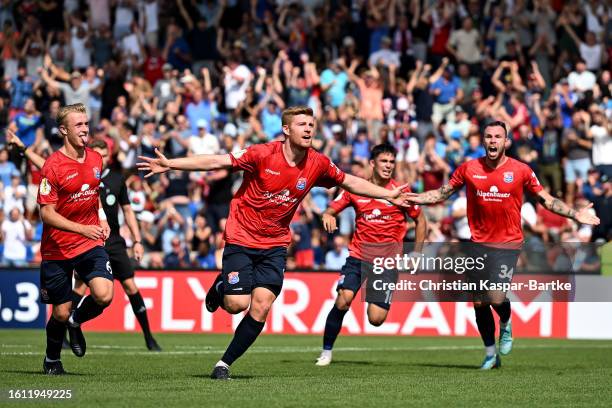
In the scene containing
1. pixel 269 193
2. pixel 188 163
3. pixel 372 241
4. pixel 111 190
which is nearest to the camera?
pixel 188 163

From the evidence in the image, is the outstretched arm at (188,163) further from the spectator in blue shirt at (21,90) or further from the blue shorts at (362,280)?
the spectator in blue shirt at (21,90)

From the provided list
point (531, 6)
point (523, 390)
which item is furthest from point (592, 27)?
point (523, 390)

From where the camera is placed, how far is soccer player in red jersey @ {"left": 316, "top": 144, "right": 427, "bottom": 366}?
629 inches

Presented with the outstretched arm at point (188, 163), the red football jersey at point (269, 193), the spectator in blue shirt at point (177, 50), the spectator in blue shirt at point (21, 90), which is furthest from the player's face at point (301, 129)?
the spectator in blue shirt at point (177, 50)

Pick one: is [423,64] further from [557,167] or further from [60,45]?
[60,45]

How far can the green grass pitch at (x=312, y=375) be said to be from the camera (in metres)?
11.5

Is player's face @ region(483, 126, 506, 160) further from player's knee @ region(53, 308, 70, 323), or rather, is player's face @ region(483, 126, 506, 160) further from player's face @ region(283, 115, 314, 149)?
player's knee @ region(53, 308, 70, 323)

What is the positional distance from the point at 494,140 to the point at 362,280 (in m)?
2.56

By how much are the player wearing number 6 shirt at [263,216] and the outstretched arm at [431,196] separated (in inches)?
45.2

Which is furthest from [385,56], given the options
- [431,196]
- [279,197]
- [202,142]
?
[279,197]

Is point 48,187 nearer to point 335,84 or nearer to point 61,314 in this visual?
point 61,314

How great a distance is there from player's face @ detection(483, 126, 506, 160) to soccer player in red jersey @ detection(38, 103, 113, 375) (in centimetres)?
443

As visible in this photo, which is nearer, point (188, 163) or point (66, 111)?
point (188, 163)

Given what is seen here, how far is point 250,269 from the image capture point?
13055 mm
